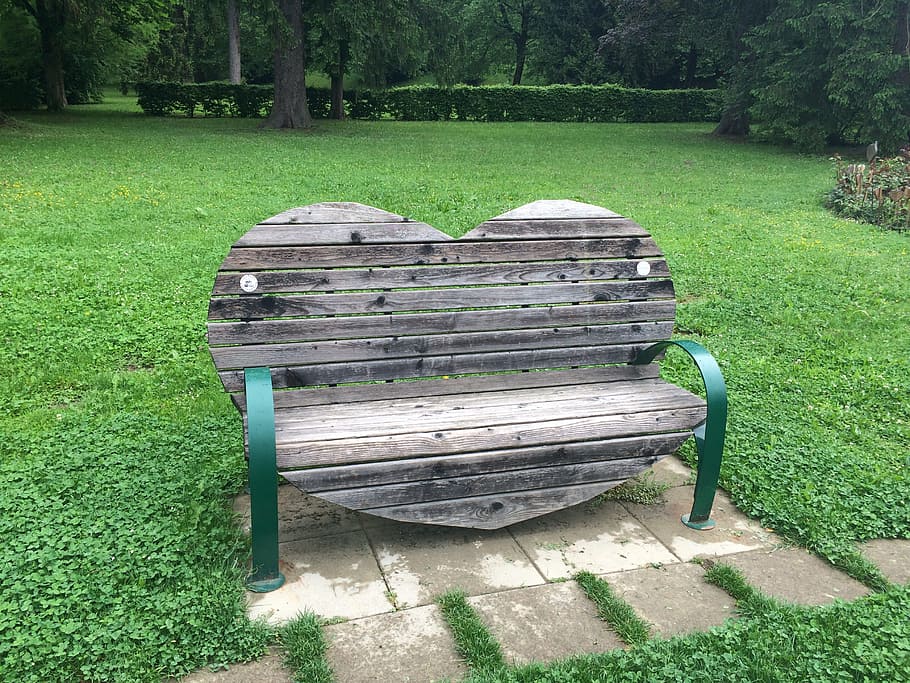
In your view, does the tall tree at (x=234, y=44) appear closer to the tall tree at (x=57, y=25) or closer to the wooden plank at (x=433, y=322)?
the tall tree at (x=57, y=25)

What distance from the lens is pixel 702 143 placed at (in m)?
23.7

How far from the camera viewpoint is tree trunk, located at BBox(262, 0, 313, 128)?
20.8m

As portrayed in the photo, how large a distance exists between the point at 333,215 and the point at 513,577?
1.70m

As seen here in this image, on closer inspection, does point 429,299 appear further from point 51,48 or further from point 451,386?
point 51,48

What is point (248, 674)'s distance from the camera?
8.27 ft

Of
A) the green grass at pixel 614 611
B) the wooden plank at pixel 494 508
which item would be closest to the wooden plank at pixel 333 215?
the wooden plank at pixel 494 508

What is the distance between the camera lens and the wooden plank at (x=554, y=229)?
3639 mm

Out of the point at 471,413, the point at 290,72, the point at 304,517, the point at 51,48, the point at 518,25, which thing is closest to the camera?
the point at 471,413

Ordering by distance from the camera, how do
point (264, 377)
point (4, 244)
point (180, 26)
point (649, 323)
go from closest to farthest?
point (264, 377) < point (649, 323) < point (4, 244) < point (180, 26)

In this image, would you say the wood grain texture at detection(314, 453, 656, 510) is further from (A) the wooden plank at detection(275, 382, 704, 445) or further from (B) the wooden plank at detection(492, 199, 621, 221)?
(B) the wooden plank at detection(492, 199, 621, 221)

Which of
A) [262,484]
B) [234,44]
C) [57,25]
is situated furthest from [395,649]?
[234,44]

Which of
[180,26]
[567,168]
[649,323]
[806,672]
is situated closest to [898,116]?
[567,168]

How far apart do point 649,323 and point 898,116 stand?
1891 cm

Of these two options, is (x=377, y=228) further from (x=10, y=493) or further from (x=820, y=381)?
(x=820, y=381)
